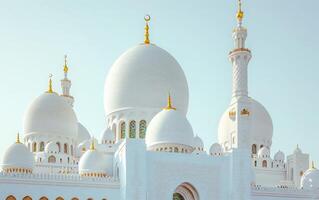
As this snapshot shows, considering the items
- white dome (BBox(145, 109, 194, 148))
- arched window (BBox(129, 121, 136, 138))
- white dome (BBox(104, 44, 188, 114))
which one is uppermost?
white dome (BBox(104, 44, 188, 114))

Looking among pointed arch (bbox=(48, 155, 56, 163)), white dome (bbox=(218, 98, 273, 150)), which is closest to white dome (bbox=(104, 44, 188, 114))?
pointed arch (bbox=(48, 155, 56, 163))

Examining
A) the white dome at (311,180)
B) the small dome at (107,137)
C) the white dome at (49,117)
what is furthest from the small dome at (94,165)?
the white dome at (311,180)

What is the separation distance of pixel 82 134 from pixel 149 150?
38.4 feet

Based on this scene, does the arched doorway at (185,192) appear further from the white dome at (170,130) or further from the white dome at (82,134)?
the white dome at (82,134)

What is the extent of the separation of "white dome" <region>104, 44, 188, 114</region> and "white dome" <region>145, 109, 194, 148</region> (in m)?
3.16

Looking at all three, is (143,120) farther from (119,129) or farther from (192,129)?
(192,129)

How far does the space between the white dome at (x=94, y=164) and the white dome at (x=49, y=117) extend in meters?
5.78

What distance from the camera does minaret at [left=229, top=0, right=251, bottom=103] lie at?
30875 mm

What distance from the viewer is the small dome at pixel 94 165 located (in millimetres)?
25797

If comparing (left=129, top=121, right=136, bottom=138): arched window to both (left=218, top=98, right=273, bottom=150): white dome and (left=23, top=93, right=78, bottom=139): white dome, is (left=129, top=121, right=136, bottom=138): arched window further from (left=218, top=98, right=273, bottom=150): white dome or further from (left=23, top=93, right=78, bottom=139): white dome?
(left=218, top=98, right=273, bottom=150): white dome

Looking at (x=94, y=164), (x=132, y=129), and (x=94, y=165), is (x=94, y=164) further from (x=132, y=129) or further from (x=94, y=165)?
(x=132, y=129)

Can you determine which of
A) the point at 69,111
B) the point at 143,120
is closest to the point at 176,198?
the point at 143,120

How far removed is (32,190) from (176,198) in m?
6.26

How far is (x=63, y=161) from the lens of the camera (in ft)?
102
